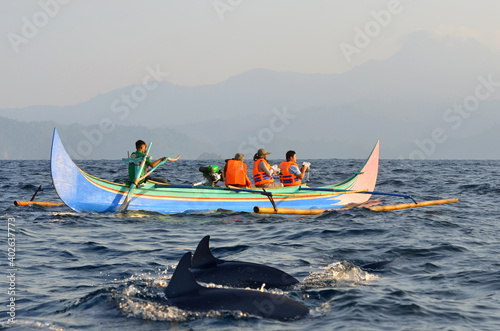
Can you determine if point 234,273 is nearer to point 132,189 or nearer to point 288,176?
point 132,189

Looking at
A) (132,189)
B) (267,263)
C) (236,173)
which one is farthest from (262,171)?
(267,263)

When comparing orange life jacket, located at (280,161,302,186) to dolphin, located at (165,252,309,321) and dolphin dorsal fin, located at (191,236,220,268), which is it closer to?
dolphin dorsal fin, located at (191,236,220,268)

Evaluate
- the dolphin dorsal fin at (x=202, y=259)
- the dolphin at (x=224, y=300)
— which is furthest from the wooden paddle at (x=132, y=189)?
the dolphin at (x=224, y=300)

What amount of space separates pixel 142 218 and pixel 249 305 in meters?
9.23

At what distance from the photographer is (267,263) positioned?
391 inches

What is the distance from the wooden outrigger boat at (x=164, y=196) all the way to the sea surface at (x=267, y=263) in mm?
439

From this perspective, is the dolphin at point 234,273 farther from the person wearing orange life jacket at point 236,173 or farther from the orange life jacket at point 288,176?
the orange life jacket at point 288,176

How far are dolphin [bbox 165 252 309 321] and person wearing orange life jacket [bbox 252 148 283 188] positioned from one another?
11.3 meters

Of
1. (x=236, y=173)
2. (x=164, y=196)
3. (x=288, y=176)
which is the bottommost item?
(x=164, y=196)

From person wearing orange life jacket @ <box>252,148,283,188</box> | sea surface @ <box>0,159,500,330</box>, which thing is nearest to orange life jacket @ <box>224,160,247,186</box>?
person wearing orange life jacket @ <box>252,148,283,188</box>

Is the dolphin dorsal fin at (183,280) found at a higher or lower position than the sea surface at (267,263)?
higher

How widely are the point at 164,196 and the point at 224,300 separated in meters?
10.0

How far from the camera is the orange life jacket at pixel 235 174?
17.7 m

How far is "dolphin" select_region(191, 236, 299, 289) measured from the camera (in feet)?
25.4
